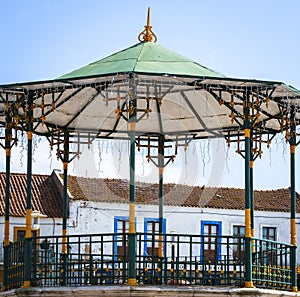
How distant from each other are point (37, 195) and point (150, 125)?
94.5ft

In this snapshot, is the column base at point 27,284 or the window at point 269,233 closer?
the column base at point 27,284

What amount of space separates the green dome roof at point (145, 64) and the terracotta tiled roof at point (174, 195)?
27832 millimetres

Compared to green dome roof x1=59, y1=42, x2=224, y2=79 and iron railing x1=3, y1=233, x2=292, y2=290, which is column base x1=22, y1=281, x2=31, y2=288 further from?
green dome roof x1=59, y1=42, x2=224, y2=79

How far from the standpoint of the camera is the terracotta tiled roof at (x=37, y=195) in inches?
2064

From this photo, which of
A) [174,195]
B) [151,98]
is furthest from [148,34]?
[174,195]

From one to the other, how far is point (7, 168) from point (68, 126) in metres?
2.75

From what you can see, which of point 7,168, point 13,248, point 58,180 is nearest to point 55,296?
point 13,248

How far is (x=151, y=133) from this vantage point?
89.0ft

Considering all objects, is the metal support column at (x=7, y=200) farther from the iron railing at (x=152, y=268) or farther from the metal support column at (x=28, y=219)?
the metal support column at (x=28, y=219)

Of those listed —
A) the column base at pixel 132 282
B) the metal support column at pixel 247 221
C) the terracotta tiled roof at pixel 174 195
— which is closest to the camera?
the column base at pixel 132 282

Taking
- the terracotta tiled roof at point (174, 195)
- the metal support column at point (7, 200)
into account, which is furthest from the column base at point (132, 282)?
the terracotta tiled roof at point (174, 195)

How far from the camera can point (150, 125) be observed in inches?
1055

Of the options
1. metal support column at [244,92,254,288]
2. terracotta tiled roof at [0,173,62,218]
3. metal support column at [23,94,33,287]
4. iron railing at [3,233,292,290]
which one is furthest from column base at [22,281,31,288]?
terracotta tiled roof at [0,173,62,218]

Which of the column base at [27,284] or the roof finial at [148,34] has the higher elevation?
the roof finial at [148,34]
